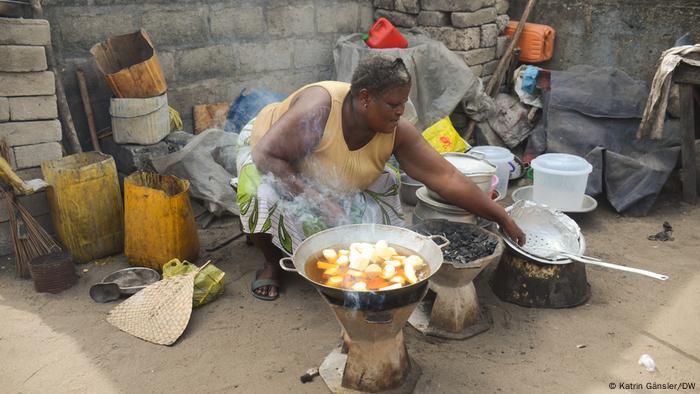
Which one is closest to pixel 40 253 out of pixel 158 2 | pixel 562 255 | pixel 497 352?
pixel 158 2

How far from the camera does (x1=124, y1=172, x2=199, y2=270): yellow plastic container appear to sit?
374cm

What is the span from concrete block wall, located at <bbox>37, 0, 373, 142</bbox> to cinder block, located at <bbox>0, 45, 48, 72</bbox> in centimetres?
59

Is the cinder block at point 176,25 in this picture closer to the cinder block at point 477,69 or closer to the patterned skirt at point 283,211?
the patterned skirt at point 283,211

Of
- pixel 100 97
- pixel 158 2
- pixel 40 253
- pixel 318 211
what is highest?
pixel 158 2

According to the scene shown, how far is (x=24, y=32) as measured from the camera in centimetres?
367

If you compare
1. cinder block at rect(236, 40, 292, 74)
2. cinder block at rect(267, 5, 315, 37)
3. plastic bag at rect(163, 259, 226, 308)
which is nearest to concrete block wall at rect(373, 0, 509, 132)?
cinder block at rect(267, 5, 315, 37)

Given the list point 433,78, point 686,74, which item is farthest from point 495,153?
point 686,74

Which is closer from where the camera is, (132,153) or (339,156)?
(339,156)

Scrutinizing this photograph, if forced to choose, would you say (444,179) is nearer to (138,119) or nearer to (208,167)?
(208,167)

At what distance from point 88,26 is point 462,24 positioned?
3.52 m

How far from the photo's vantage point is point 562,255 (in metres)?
3.32

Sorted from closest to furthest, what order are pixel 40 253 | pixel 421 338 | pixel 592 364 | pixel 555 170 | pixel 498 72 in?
pixel 592 364 < pixel 421 338 < pixel 40 253 < pixel 555 170 < pixel 498 72

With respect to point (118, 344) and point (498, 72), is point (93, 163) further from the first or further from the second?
point (498, 72)

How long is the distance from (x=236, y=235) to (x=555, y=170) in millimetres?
2623
